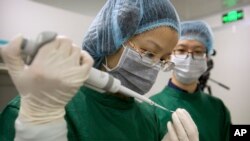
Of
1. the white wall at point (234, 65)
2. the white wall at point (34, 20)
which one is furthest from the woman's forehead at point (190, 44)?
the white wall at point (234, 65)

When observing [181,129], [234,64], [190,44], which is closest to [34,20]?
[190,44]

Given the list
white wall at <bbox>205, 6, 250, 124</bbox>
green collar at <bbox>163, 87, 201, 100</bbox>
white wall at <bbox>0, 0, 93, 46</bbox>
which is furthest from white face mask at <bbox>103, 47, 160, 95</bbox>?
white wall at <bbox>205, 6, 250, 124</bbox>

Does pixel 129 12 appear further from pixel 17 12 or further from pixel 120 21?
pixel 17 12

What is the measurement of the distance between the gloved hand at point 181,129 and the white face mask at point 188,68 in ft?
2.52

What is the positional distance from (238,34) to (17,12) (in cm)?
215

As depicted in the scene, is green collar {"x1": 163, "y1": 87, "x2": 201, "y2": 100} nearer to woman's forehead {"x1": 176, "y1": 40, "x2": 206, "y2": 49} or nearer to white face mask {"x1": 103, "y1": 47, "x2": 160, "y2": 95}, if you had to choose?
woman's forehead {"x1": 176, "y1": 40, "x2": 206, "y2": 49}

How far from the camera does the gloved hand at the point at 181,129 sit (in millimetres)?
956

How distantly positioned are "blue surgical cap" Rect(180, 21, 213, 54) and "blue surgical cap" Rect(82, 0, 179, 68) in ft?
2.53

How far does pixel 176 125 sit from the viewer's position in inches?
38.3

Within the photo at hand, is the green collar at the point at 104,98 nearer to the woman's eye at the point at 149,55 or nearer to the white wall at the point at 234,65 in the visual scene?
the woman's eye at the point at 149,55

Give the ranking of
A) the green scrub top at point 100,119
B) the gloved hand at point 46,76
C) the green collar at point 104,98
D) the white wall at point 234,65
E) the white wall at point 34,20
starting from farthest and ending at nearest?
the white wall at point 234,65 → the white wall at point 34,20 → the green collar at point 104,98 → the green scrub top at point 100,119 → the gloved hand at point 46,76

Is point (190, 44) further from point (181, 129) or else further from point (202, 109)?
point (181, 129)

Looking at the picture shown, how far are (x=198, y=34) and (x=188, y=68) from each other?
245 millimetres

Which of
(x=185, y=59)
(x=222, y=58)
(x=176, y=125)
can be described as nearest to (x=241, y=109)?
(x=222, y=58)
